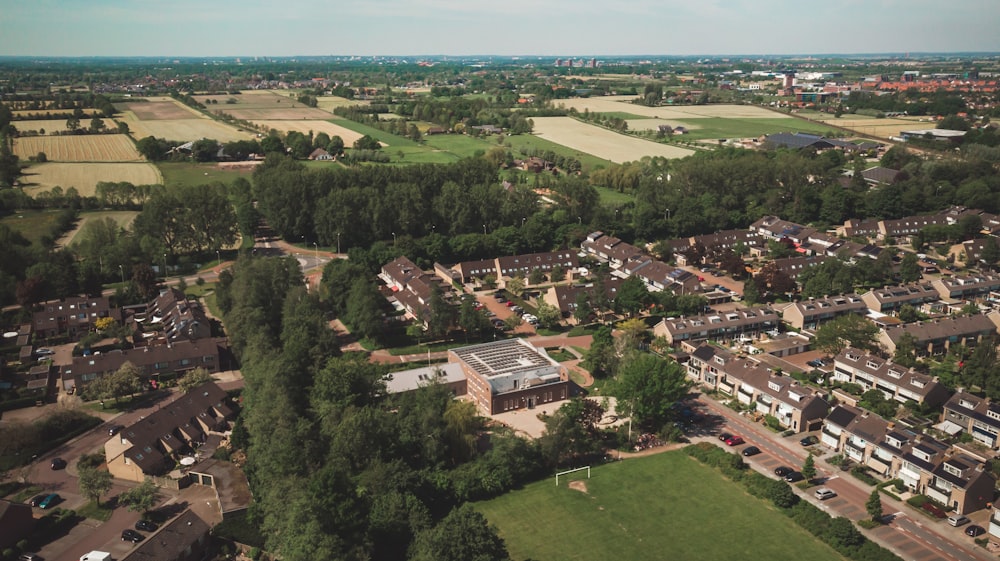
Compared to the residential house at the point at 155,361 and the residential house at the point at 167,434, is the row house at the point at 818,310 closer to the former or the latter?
the residential house at the point at 167,434

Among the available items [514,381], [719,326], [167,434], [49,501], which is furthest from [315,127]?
[49,501]

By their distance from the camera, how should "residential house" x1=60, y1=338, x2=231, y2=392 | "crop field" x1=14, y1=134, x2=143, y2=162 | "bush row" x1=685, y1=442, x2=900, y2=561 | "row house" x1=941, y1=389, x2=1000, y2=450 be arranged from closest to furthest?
"bush row" x1=685, y1=442, x2=900, y2=561, "row house" x1=941, y1=389, x2=1000, y2=450, "residential house" x1=60, y1=338, x2=231, y2=392, "crop field" x1=14, y1=134, x2=143, y2=162

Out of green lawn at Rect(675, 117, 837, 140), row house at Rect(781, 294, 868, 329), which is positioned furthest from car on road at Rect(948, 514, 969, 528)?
green lawn at Rect(675, 117, 837, 140)

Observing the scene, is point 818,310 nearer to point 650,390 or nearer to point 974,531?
point 650,390

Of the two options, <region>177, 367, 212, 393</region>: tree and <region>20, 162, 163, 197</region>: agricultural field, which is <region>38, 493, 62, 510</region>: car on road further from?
<region>20, 162, 163, 197</region>: agricultural field

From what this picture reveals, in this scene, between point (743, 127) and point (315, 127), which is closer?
point (315, 127)
